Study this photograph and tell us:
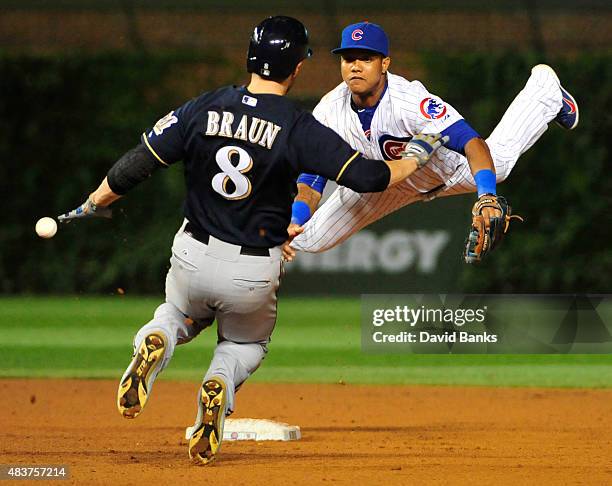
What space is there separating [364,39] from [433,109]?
0.58 m

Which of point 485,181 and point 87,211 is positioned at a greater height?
point 485,181

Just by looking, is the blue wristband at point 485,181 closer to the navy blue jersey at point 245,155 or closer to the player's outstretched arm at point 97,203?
the navy blue jersey at point 245,155

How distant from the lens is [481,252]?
629 cm

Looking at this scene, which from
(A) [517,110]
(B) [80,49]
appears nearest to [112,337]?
(B) [80,49]

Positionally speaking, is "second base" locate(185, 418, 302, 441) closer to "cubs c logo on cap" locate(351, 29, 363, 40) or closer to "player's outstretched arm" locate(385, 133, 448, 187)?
"player's outstretched arm" locate(385, 133, 448, 187)

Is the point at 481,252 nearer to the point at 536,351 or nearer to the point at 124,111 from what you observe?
the point at 536,351

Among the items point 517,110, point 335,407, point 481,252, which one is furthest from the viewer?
point 335,407

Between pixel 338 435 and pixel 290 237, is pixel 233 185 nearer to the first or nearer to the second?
pixel 290 237

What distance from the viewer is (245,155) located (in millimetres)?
5504

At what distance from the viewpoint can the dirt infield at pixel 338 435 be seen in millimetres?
5832

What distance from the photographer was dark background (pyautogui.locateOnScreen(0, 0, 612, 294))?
14.3m

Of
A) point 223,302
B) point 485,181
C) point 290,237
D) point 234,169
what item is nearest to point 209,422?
point 223,302

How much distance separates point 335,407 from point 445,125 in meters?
3.09

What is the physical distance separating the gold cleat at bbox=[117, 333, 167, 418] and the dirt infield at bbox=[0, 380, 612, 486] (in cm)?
39
